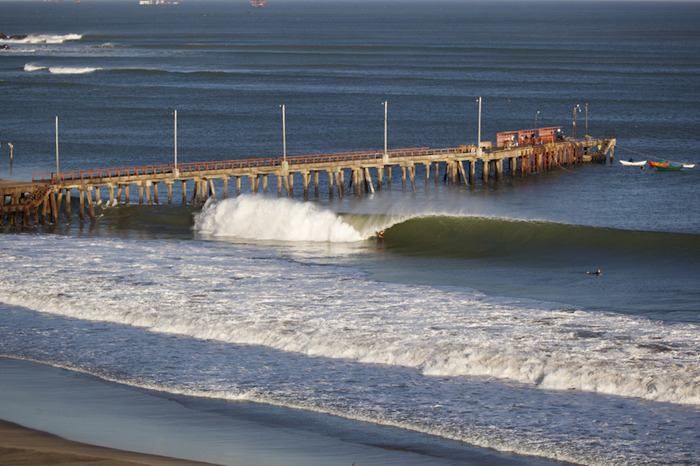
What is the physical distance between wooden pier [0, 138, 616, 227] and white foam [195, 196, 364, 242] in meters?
5.72

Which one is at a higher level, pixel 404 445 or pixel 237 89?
pixel 237 89

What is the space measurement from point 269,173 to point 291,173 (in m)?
1.35

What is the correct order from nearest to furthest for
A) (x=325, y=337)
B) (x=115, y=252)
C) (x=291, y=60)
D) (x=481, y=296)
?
(x=325, y=337) < (x=481, y=296) < (x=115, y=252) < (x=291, y=60)

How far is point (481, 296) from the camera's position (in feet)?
110

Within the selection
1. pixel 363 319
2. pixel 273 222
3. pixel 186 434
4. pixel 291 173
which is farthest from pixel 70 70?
pixel 186 434

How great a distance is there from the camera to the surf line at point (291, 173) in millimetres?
51094

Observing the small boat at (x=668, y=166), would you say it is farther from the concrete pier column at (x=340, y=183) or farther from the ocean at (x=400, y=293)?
the concrete pier column at (x=340, y=183)

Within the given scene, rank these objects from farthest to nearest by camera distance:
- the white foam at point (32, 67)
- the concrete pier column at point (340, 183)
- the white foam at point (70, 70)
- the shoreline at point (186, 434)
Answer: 1. the white foam at point (32, 67)
2. the white foam at point (70, 70)
3. the concrete pier column at point (340, 183)
4. the shoreline at point (186, 434)

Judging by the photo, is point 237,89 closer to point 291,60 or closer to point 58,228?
point 291,60

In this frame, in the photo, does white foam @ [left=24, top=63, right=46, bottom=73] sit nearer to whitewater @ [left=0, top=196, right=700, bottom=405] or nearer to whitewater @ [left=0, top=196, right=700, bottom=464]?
whitewater @ [left=0, top=196, right=700, bottom=405]

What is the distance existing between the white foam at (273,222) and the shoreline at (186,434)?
75.7 feet

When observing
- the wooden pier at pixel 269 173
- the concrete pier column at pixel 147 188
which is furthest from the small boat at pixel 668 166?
the concrete pier column at pixel 147 188

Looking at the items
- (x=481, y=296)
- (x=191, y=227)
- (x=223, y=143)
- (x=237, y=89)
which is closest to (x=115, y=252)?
(x=191, y=227)

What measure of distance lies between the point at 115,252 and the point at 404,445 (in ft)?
76.7
